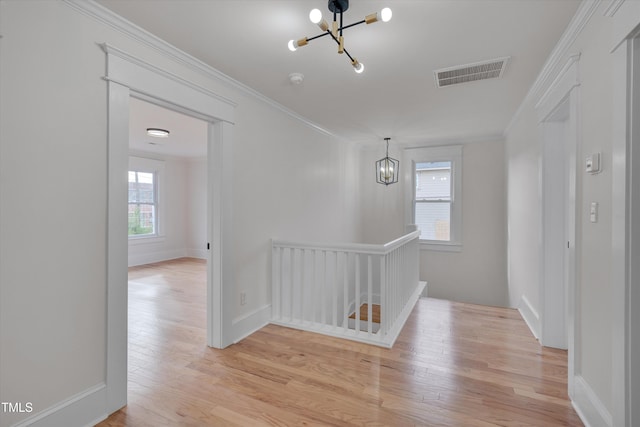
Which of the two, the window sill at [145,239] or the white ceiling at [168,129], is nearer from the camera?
the white ceiling at [168,129]

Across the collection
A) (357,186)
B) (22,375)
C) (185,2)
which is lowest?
(22,375)

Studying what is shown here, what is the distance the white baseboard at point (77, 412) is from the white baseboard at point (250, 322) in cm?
→ 109

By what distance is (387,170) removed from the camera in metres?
5.07

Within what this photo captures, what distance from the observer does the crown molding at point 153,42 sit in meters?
1.69

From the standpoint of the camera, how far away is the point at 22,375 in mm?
1466

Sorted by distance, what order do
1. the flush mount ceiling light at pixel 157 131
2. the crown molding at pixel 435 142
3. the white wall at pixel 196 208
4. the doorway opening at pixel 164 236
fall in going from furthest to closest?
the white wall at pixel 196 208 < the crown molding at pixel 435 142 < the flush mount ceiling light at pixel 157 131 < the doorway opening at pixel 164 236

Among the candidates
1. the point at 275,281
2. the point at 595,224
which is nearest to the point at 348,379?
the point at 275,281

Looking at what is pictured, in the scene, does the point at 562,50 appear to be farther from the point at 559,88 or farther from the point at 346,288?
the point at 346,288

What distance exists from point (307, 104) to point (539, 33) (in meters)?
2.09

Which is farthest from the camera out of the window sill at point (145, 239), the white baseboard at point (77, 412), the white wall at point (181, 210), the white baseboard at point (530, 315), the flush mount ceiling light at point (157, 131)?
the white wall at point (181, 210)

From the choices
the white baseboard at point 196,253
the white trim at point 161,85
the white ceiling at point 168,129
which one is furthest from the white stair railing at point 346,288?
the white baseboard at point 196,253

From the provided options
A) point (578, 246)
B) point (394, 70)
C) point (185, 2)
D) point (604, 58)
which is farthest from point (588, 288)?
point (185, 2)

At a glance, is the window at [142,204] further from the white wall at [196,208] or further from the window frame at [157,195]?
the white wall at [196,208]

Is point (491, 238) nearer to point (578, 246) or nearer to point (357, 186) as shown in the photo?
point (357, 186)
